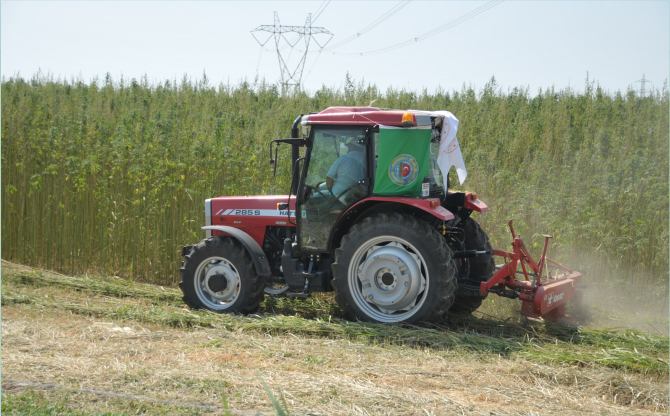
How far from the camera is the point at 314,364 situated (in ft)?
13.7

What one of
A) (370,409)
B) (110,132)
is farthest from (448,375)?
(110,132)

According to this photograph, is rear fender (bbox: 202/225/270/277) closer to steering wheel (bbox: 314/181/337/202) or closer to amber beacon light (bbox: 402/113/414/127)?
steering wheel (bbox: 314/181/337/202)

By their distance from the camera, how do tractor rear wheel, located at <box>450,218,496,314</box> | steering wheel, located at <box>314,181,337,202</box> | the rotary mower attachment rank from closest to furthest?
the rotary mower attachment
steering wheel, located at <box>314,181,337,202</box>
tractor rear wheel, located at <box>450,218,496,314</box>

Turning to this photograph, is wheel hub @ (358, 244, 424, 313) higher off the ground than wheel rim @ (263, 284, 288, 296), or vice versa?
wheel hub @ (358, 244, 424, 313)

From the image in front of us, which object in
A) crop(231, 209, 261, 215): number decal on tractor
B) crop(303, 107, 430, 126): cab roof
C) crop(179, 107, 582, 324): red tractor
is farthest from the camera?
crop(231, 209, 261, 215): number decal on tractor

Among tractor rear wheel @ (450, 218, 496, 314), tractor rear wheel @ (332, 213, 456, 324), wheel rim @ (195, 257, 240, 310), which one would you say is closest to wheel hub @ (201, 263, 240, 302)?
wheel rim @ (195, 257, 240, 310)

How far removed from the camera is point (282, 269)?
579cm

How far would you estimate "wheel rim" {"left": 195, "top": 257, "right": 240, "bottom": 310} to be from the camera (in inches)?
232

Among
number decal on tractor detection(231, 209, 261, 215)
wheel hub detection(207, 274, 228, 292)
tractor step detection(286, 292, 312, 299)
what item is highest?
number decal on tractor detection(231, 209, 261, 215)

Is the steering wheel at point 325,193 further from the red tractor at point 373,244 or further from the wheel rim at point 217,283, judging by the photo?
the wheel rim at point 217,283

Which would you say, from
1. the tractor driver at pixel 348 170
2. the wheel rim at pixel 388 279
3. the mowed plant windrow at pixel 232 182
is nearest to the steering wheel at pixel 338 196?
the tractor driver at pixel 348 170

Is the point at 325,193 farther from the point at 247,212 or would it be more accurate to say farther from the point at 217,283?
the point at 217,283

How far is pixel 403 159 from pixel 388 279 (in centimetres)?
113

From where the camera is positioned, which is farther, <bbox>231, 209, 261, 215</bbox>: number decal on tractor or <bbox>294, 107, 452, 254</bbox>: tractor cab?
<bbox>231, 209, 261, 215</bbox>: number decal on tractor
